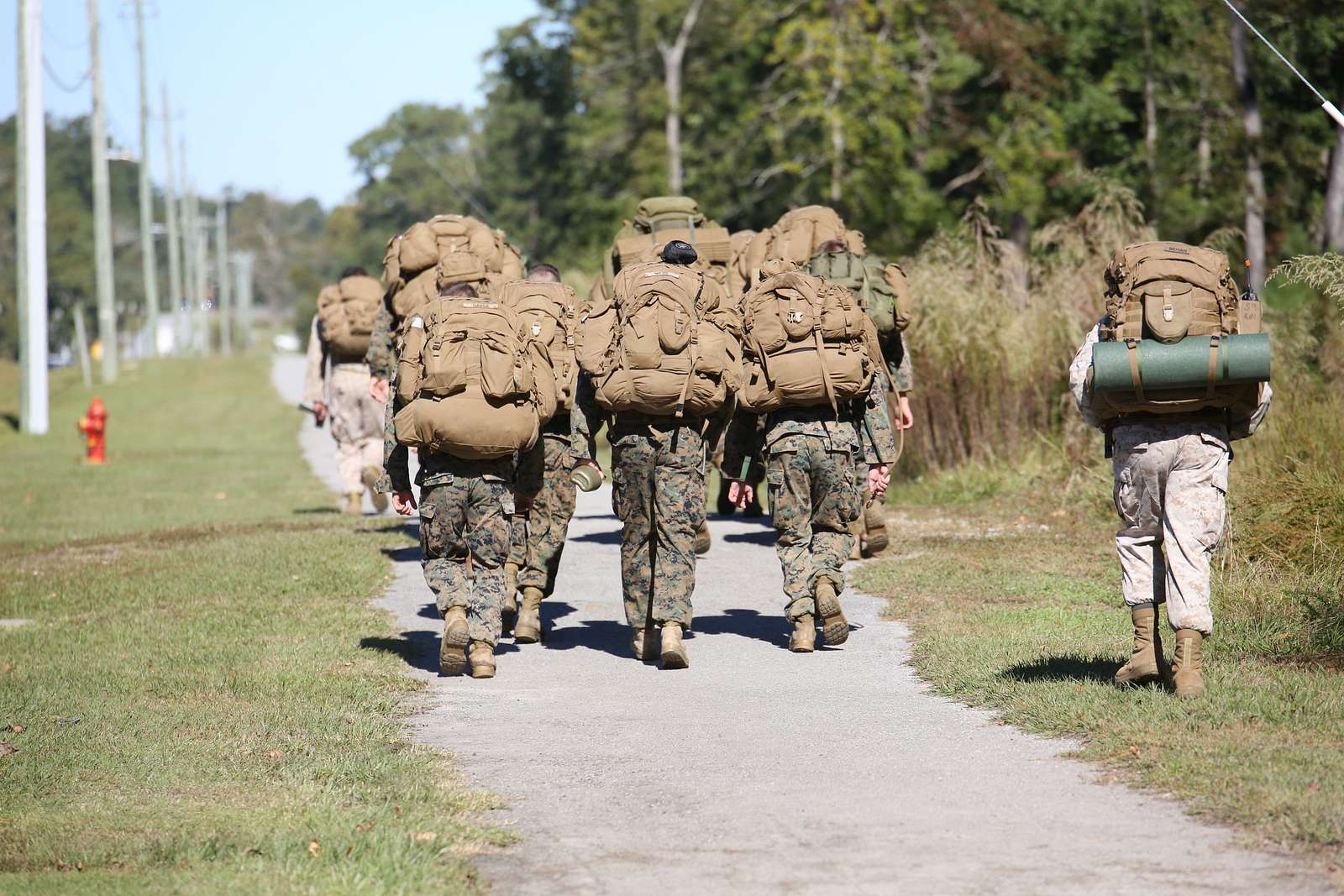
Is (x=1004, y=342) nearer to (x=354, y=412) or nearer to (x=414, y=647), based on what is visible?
(x=354, y=412)

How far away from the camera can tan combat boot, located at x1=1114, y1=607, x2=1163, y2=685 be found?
7703mm

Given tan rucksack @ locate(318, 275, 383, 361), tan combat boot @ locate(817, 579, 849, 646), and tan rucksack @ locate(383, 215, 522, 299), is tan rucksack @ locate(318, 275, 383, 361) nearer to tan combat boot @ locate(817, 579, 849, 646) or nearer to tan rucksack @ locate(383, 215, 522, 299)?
tan rucksack @ locate(383, 215, 522, 299)

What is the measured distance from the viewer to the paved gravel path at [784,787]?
5.38 meters

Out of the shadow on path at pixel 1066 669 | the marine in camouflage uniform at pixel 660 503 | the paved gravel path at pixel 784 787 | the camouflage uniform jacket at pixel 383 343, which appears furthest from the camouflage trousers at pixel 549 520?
the shadow on path at pixel 1066 669

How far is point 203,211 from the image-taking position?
6978 inches

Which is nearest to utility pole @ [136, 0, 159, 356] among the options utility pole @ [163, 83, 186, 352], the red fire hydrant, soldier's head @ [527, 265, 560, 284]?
utility pole @ [163, 83, 186, 352]

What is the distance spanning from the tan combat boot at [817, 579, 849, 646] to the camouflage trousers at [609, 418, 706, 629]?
723 millimetres

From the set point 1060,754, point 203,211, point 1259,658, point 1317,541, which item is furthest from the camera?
point 203,211

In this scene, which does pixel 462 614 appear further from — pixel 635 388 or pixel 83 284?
pixel 83 284

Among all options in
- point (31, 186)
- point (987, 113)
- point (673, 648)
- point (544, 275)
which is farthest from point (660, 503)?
point (987, 113)

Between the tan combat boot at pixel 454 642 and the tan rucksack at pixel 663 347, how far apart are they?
4.02 feet

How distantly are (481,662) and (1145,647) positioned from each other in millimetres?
3081

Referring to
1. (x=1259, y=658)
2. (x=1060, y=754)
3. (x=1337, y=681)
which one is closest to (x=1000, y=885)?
(x=1060, y=754)

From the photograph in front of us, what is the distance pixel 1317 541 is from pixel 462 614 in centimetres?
483
